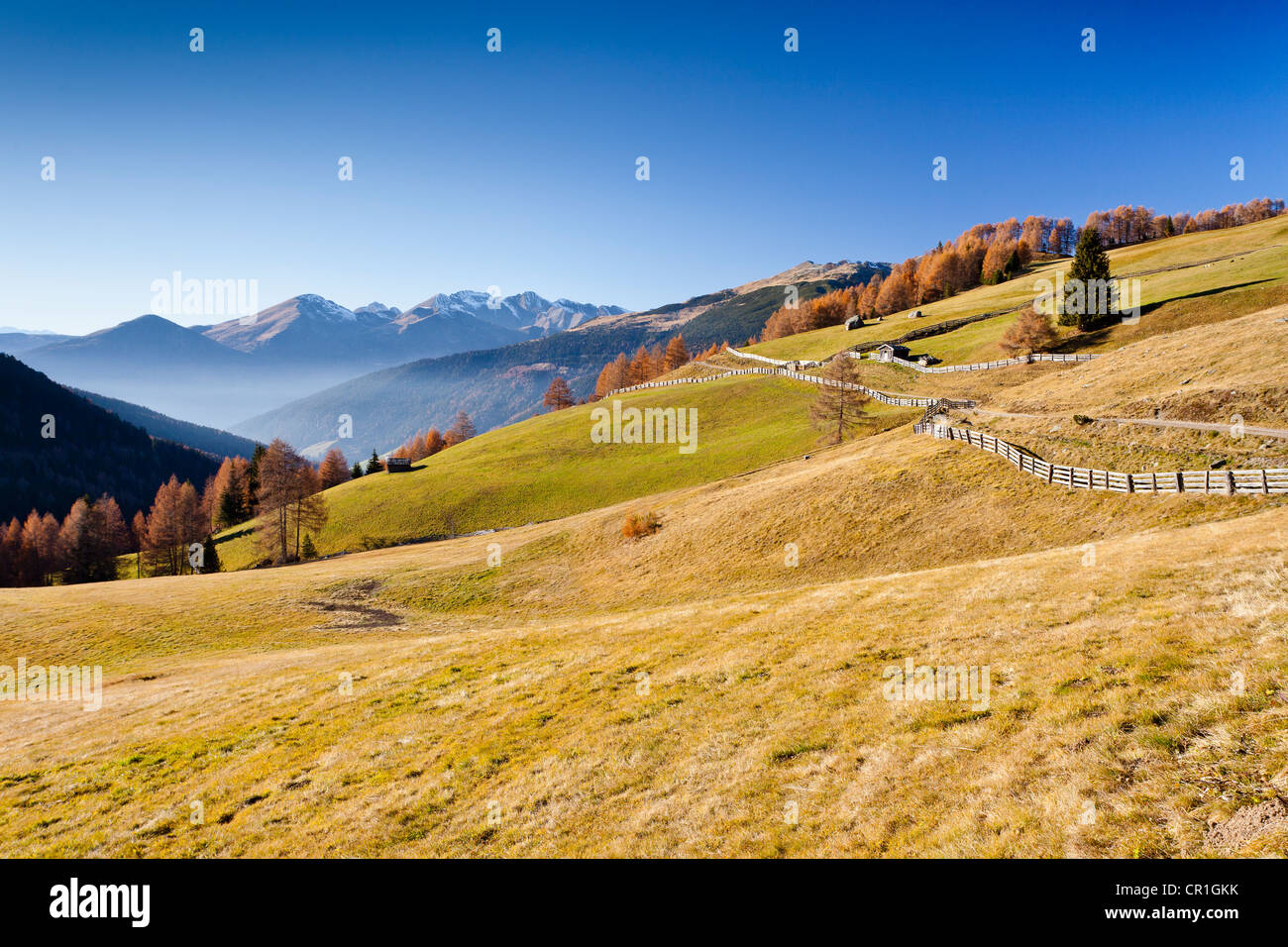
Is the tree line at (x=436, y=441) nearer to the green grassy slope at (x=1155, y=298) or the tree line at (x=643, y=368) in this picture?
the tree line at (x=643, y=368)

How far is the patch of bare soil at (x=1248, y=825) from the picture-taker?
642cm

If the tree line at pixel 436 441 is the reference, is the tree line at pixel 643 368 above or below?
above

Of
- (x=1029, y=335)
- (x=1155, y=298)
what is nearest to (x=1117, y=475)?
(x=1029, y=335)

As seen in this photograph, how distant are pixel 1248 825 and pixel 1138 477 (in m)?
27.9

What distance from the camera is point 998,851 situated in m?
7.51

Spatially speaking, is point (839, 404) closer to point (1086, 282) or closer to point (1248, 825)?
point (1086, 282)

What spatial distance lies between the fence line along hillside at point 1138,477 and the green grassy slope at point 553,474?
2799cm

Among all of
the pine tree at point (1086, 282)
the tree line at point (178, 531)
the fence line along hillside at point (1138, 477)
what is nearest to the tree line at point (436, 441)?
the tree line at point (178, 531)

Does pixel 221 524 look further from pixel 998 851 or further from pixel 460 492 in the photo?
pixel 998 851

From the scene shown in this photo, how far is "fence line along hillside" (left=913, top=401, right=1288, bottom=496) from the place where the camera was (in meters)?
23.7

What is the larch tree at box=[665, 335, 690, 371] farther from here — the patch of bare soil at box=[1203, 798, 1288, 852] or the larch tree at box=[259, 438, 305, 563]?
the patch of bare soil at box=[1203, 798, 1288, 852]

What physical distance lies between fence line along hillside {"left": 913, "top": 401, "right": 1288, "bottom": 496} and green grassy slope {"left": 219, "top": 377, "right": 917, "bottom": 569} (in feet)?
91.8
